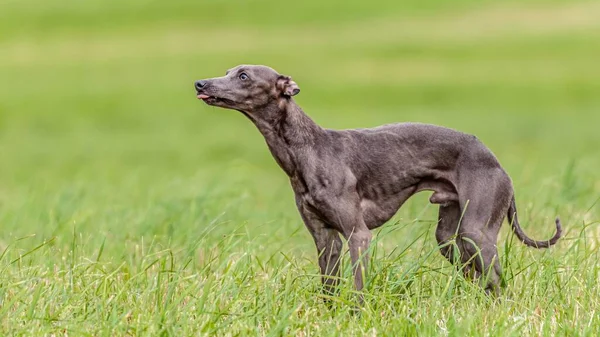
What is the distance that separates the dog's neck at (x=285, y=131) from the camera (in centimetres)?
624

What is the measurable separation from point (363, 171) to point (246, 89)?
82cm

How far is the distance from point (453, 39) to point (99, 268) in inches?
1173

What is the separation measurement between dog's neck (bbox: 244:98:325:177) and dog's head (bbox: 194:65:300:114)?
1.9 inches

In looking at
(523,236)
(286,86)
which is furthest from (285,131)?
(523,236)

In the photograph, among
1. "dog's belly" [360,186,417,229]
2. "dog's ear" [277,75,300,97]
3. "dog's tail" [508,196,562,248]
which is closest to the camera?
"dog's ear" [277,75,300,97]

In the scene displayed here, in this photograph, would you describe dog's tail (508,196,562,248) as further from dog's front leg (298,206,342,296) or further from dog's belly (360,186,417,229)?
dog's front leg (298,206,342,296)

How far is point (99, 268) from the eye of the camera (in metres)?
6.08

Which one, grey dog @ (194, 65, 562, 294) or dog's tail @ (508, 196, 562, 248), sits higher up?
grey dog @ (194, 65, 562, 294)

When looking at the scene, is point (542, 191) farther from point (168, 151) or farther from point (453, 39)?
point (453, 39)

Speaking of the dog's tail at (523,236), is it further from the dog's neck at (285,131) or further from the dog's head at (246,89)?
the dog's head at (246,89)

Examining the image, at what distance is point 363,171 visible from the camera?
6.34m

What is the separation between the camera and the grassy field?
552 cm

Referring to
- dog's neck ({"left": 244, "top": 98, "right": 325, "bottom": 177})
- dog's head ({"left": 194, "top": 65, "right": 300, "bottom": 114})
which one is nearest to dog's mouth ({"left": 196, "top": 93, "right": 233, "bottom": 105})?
dog's head ({"left": 194, "top": 65, "right": 300, "bottom": 114})

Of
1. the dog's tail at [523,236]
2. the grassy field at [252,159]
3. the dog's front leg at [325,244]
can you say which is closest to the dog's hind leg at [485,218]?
the grassy field at [252,159]
